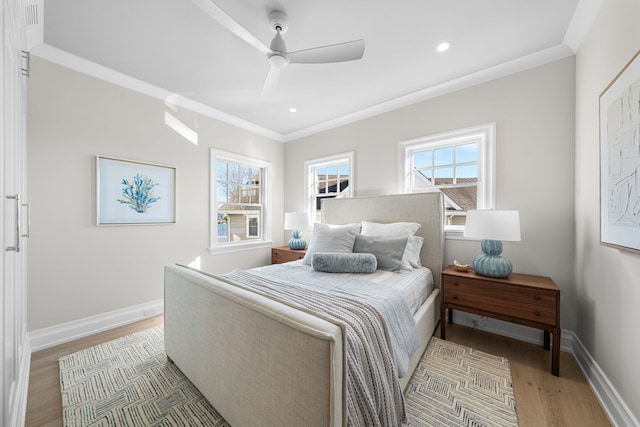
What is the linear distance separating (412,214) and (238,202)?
2.68 m

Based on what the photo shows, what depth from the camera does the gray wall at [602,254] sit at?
1.36 m

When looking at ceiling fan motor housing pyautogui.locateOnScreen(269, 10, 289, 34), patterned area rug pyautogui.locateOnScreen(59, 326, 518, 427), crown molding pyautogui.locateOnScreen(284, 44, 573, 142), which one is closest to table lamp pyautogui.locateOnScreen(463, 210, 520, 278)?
patterned area rug pyautogui.locateOnScreen(59, 326, 518, 427)

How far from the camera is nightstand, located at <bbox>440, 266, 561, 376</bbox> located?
1.87 m

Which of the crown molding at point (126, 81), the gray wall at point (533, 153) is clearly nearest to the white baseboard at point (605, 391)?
the gray wall at point (533, 153)

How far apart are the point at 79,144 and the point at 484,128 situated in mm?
4141

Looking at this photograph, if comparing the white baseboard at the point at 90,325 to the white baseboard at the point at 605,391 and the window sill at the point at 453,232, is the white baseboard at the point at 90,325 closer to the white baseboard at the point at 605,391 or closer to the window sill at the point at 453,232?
the window sill at the point at 453,232

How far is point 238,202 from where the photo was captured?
4016 millimetres

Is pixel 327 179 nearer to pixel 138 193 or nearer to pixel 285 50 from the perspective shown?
pixel 285 50

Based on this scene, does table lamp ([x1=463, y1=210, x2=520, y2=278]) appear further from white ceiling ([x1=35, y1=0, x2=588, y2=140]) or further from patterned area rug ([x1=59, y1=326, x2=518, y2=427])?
white ceiling ([x1=35, y1=0, x2=588, y2=140])

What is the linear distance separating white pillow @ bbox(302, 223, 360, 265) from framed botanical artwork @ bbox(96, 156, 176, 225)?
1868 millimetres

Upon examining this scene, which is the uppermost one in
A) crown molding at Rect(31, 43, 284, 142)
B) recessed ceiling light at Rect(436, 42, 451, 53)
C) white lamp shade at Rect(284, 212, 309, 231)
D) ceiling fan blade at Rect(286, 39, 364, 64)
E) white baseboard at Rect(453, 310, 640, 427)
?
recessed ceiling light at Rect(436, 42, 451, 53)

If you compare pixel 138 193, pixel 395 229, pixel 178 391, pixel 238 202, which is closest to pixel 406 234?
pixel 395 229

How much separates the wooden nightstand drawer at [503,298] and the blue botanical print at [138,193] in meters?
3.38

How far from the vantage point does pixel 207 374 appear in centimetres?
146
